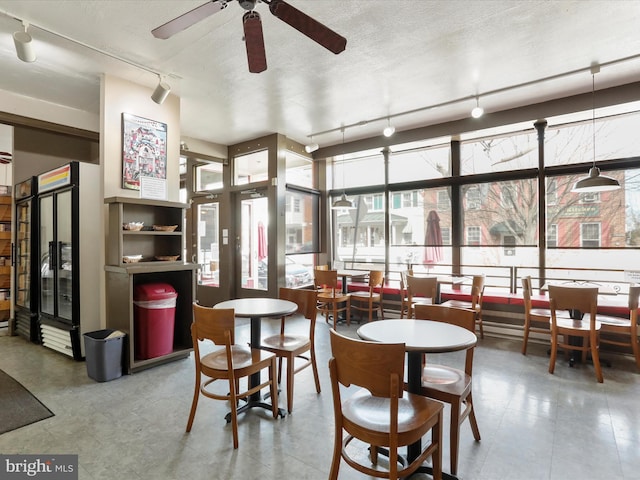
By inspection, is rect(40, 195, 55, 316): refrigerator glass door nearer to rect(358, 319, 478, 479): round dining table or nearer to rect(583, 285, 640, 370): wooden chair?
rect(358, 319, 478, 479): round dining table

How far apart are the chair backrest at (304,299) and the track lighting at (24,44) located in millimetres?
2947

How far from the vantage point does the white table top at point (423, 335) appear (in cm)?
185

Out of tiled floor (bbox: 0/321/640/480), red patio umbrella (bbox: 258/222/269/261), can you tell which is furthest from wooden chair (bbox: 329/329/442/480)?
red patio umbrella (bbox: 258/222/269/261)

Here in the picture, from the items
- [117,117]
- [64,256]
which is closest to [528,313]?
[117,117]

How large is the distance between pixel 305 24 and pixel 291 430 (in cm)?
270

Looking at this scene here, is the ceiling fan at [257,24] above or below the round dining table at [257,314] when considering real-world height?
above

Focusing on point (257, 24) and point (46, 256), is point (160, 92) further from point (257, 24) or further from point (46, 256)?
point (46, 256)

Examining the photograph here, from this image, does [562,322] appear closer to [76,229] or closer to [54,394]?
[54,394]

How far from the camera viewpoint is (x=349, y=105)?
4.74 m

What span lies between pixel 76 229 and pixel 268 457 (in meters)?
3.21

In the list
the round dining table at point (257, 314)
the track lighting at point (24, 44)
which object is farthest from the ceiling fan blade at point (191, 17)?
the round dining table at point (257, 314)

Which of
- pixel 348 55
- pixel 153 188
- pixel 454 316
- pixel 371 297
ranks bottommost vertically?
pixel 371 297

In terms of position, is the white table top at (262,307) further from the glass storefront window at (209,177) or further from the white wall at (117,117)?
the glass storefront window at (209,177)

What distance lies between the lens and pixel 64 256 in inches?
160
